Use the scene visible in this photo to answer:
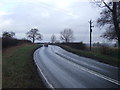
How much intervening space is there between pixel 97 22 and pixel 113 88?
28.2 m

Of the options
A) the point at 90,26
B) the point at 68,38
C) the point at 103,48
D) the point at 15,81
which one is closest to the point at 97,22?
the point at 103,48

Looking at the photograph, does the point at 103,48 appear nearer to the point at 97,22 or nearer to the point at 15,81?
the point at 97,22

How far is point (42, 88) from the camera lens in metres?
12.0

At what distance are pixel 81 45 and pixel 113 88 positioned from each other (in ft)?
185

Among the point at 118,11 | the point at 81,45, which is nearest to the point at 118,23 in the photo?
the point at 118,11

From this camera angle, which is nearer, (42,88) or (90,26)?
(42,88)

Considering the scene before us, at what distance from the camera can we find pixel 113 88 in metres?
11.4

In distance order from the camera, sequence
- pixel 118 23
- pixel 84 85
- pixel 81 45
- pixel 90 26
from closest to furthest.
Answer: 1. pixel 84 85
2. pixel 118 23
3. pixel 90 26
4. pixel 81 45

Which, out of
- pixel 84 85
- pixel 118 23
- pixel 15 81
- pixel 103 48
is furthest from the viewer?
pixel 103 48

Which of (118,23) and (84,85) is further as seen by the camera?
(118,23)

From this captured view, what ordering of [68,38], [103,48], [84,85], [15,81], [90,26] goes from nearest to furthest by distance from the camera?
[84,85] → [15,81] → [103,48] → [90,26] → [68,38]

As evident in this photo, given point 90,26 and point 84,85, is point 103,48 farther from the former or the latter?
point 84,85

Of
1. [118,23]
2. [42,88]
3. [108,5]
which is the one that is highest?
[108,5]

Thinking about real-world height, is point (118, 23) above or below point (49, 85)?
above
